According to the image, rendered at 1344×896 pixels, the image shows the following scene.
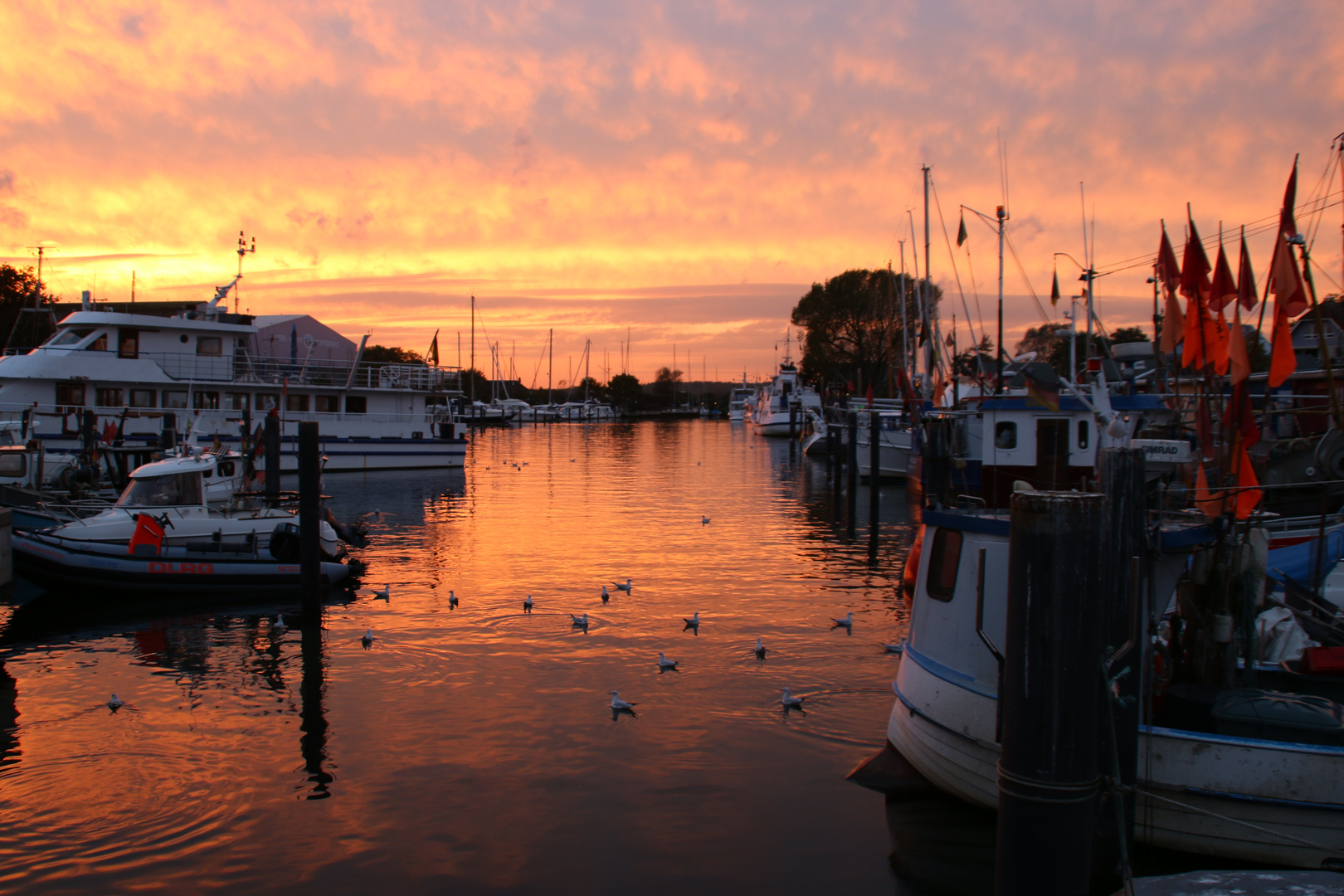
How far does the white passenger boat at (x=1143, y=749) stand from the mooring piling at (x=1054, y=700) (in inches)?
82.2

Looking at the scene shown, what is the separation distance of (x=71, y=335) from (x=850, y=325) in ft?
221

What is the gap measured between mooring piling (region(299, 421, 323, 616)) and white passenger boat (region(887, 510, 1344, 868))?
1060 cm

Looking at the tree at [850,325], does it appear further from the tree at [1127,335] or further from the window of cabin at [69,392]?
the window of cabin at [69,392]

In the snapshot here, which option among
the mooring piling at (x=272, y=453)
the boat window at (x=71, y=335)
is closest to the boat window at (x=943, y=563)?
the mooring piling at (x=272, y=453)

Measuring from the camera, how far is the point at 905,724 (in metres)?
9.46

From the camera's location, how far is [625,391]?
16438 centimetres

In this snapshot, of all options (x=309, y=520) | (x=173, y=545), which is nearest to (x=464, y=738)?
(x=309, y=520)

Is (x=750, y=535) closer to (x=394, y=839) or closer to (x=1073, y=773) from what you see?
(x=394, y=839)

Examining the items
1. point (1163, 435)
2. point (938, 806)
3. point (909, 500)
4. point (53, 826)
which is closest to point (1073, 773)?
point (938, 806)

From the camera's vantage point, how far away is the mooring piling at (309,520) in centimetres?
1606

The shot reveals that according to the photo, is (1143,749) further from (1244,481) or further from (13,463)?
(13,463)

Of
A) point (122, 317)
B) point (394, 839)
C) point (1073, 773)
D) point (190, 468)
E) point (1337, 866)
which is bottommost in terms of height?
point (394, 839)

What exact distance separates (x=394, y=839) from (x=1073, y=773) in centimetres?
606

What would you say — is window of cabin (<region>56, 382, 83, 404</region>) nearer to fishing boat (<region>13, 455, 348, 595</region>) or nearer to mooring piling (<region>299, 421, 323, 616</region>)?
fishing boat (<region>13, 455, 348, 595</region>)
